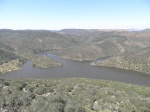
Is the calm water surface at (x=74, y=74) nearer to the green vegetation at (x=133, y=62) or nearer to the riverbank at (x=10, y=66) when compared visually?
the riverbank at (x=10, y=66)

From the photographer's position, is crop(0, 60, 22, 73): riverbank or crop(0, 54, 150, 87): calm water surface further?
crop(0, 60, 22, 73): riverbank

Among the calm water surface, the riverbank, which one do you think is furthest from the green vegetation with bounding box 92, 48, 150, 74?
the riverbank

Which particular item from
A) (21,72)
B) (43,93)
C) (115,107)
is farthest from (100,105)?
(21,72)

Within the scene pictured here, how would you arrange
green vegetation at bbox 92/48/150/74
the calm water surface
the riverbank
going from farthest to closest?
green vegetation at bbox 92/48/150/74
the riverbank
the calm water surface

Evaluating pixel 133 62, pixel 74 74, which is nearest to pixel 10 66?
pixel 74 74

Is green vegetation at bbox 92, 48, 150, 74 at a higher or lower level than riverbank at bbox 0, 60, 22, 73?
higher

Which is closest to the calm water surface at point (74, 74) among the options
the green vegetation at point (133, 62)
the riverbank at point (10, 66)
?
the riverbank at point (10, 66)

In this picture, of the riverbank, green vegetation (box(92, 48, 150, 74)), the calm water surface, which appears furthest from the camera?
green vegetation (box(92, 48, 150, 74))

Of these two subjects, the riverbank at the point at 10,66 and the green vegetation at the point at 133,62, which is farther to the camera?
the green vegetation at the point at 133,62

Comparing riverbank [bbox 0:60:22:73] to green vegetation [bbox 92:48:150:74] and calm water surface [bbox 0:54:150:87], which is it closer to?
calm water surface [bbox 0:54:150:87]

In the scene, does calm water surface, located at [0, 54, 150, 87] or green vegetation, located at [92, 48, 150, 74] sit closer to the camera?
calm water surface, located at [0, 54, 150, 87]

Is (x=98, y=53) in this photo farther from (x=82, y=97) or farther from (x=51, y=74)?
(x=82, y=97)
